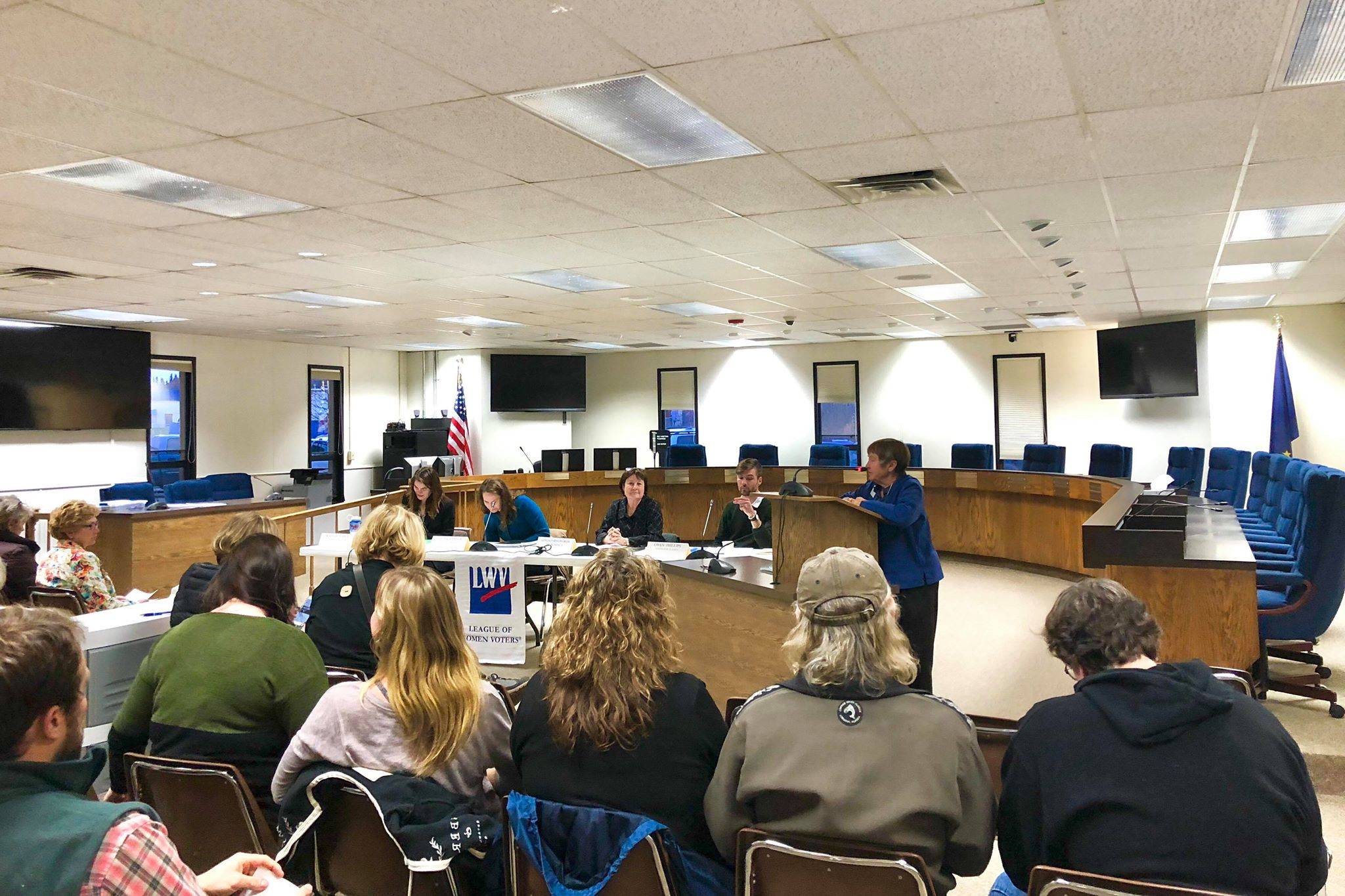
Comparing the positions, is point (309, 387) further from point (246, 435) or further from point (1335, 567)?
point (1335, 567)

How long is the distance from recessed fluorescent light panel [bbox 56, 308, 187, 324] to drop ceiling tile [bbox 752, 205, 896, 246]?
710 centimetres

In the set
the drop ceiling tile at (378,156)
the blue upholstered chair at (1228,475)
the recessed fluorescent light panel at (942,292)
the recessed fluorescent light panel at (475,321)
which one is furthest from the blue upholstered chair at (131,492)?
the blue upholstered chair at (1228,475)

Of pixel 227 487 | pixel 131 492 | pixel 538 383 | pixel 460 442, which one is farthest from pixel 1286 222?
pixel 538 383

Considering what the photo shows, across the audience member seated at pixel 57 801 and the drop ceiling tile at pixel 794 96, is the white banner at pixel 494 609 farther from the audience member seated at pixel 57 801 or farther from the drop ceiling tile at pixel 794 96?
the audience member seated at pixel 57 801

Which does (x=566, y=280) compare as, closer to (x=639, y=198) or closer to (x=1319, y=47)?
(x=639, y=198)

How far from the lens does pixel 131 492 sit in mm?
9141

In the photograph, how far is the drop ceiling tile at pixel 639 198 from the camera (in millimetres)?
4383

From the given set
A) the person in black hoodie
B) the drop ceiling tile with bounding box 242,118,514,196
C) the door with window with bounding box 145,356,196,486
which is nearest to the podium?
the drop ceiling tile with bounding box 242,118,514,196

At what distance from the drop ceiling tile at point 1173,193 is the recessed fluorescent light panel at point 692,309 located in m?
4.62

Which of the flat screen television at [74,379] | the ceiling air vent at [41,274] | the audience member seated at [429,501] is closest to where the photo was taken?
the ceiling air vent at [41,274]

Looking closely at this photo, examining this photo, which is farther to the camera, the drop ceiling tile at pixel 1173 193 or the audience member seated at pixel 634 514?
the audience member seated at pixel 634 514

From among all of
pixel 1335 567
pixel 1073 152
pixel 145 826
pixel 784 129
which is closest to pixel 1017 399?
pixel 1335 567

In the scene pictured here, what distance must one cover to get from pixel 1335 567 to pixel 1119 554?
47.4 inches

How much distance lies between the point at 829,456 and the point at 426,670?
10.6 m
